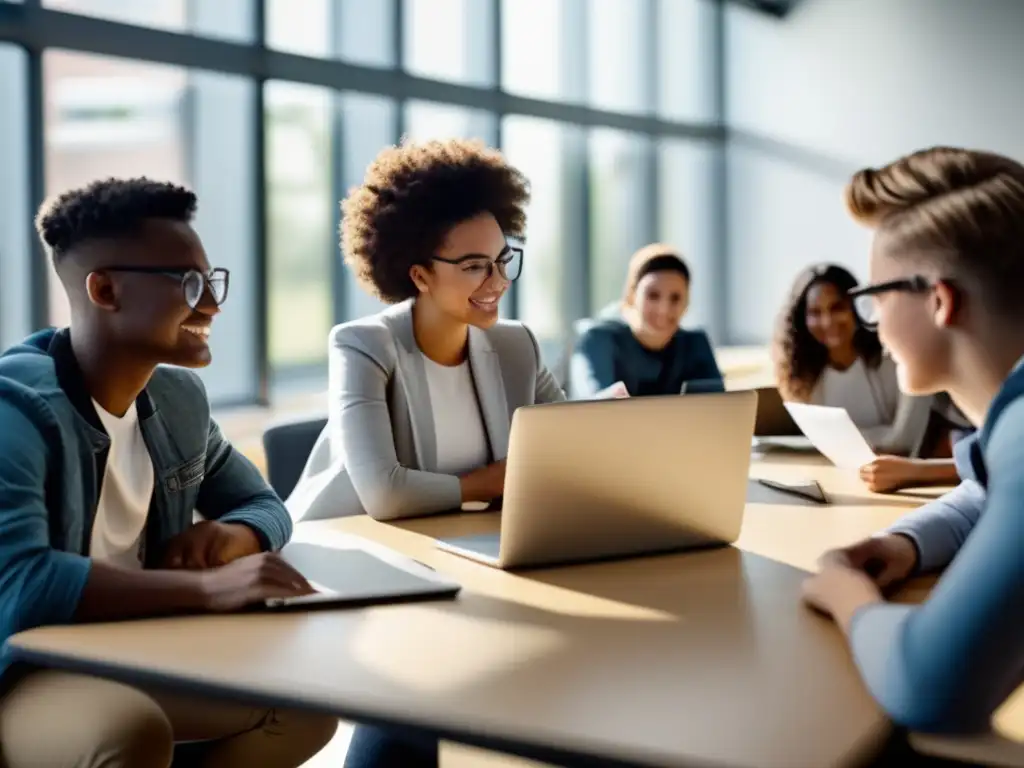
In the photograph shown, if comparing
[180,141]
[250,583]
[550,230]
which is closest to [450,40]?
→ [550,230]

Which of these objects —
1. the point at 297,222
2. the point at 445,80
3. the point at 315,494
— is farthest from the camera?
the point at 445,80

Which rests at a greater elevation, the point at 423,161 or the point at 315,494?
the point at 423,161

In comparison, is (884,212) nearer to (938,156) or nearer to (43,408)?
(938,156)

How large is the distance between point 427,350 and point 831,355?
1610 mm

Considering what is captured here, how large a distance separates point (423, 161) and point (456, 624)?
150cm

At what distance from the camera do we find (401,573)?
1.60 metres

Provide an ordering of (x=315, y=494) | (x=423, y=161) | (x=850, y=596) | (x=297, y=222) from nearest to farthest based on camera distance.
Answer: (x=850, y=596) < (x=315, y=494) < (x=423, y=161) < (x=297, y=222)

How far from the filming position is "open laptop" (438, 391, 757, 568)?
1.60 metres

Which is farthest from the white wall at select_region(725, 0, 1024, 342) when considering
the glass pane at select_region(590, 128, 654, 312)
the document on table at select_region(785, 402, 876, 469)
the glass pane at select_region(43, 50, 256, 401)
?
the document on table at select_region(785, 402, 876, 469)

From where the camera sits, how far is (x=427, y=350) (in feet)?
8.21

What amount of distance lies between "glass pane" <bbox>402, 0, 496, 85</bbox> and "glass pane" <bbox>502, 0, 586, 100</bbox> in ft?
0.51

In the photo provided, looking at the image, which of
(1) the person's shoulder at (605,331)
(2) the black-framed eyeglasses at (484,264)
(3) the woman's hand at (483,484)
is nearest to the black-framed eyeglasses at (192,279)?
(3) the woman's hand at (483,484)

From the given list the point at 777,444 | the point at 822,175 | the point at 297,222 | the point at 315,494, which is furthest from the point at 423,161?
the point at 822,175

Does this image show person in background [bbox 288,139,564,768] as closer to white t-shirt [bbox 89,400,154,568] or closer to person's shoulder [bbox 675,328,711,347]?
white t-shirt [bbox 89,400,154,568]
